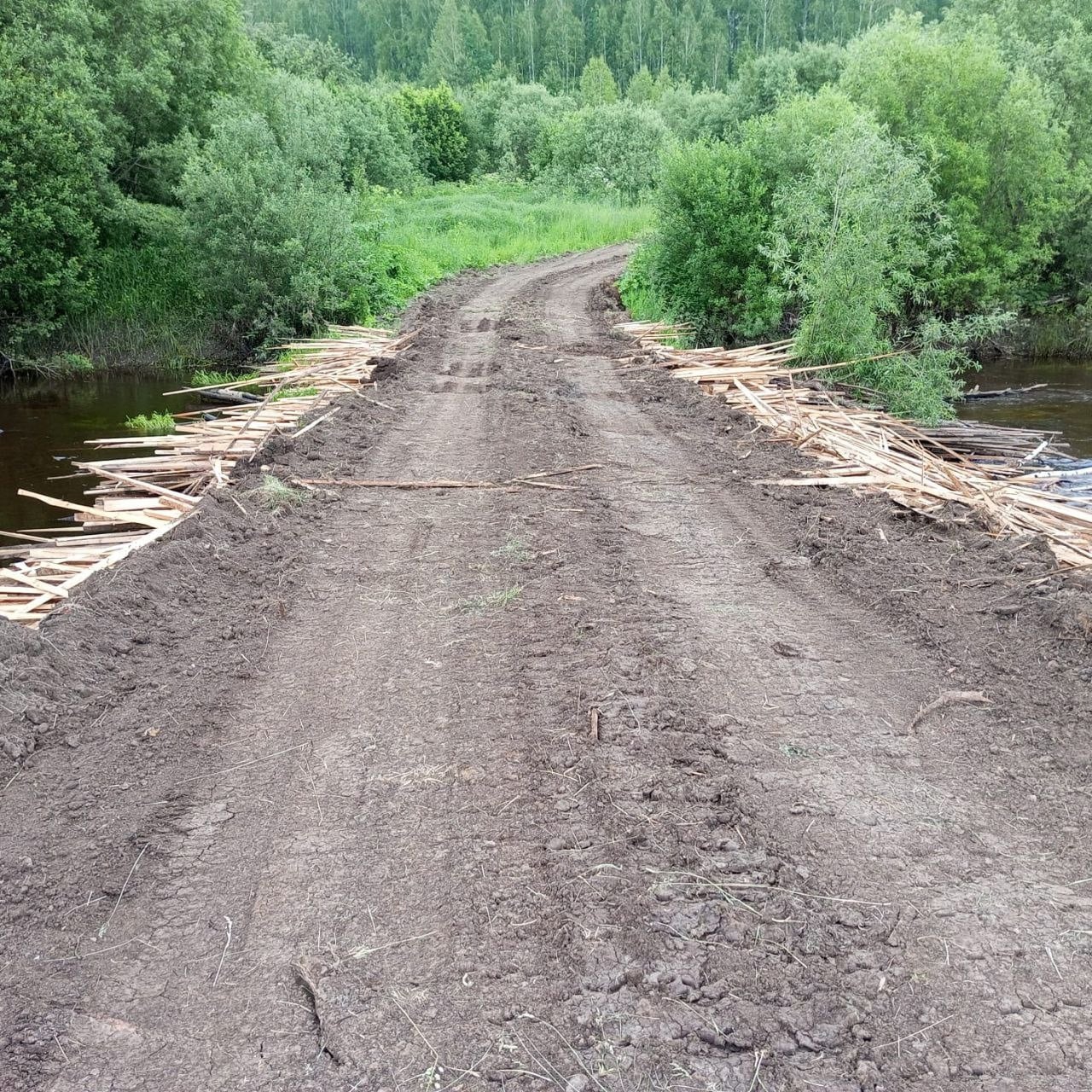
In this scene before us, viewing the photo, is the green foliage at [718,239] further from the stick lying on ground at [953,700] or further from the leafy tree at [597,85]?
the leafy tree at [597,85]

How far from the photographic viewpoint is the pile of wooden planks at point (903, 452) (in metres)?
8.48

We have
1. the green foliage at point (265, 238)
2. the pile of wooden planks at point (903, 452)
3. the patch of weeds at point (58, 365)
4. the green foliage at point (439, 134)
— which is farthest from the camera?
the green foliage at point (439, 134)

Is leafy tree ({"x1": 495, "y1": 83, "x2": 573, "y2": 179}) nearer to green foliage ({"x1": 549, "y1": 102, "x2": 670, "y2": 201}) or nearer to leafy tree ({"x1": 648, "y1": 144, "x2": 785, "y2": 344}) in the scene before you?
green foliage ({"x1": 549, "y1": 102, "x2": 670, "y2": 201})

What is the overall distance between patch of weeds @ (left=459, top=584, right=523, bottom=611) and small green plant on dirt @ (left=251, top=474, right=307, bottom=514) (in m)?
2.96

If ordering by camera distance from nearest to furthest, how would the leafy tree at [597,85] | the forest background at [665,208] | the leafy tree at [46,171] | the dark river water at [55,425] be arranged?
1. the dark river water at [55,425]
2. the forest background at [665,208]
3. the leafy tree at [46,171]
4. the leafy tree at [597,85]

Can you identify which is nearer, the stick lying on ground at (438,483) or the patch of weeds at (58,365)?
the stick lying on ground at (438,483)

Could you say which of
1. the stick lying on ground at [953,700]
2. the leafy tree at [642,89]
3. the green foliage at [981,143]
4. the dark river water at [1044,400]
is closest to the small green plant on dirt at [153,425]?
the stick lying on ground at [953,700]

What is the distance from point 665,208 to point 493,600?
15.1 m

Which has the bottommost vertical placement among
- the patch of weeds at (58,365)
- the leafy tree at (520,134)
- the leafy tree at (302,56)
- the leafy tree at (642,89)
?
the patch of weeds at (58,365)

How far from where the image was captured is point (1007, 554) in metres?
7.18

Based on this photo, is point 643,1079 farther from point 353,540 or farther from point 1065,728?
point 353,540

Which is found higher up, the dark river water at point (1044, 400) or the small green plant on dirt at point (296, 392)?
the small green plant on dirt at point (296, 392)

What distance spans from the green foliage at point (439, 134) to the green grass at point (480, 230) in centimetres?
1142

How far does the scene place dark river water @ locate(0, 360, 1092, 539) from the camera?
1282cm
